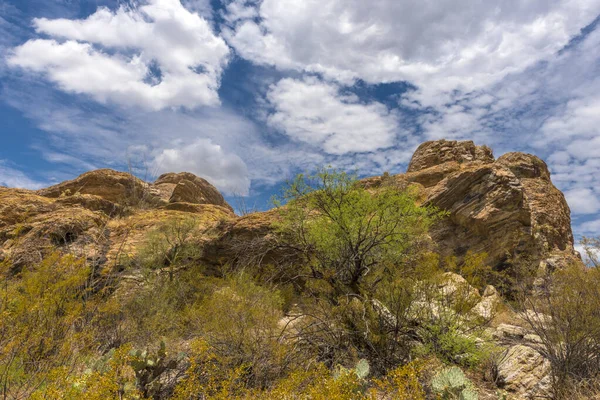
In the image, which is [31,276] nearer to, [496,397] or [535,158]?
[496,397]

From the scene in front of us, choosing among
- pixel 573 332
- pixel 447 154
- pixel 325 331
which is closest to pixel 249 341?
pixel 325 331

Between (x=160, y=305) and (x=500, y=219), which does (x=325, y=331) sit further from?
(x=500, y=219)

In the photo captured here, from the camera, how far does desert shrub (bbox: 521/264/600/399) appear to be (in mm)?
5085

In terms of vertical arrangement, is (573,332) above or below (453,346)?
above

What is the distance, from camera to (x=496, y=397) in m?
5.15

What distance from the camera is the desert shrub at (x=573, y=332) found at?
5085 millimetres

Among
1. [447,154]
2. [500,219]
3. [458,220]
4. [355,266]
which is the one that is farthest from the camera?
[447,154]

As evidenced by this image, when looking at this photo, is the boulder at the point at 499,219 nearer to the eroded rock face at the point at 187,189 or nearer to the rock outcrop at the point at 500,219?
the rock outcrop at the point at 500,219

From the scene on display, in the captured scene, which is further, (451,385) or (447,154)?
(447,154)

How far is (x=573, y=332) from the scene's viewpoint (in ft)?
18.3

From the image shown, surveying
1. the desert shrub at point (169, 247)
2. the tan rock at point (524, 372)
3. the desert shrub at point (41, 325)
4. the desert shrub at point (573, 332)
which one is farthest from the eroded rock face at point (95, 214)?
the desert shrub at point (573, 332)

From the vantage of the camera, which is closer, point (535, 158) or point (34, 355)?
point (34, 355)

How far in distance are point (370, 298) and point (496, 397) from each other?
269 cm

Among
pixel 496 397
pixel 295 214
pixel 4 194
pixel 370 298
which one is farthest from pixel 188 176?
pixel 496 397
